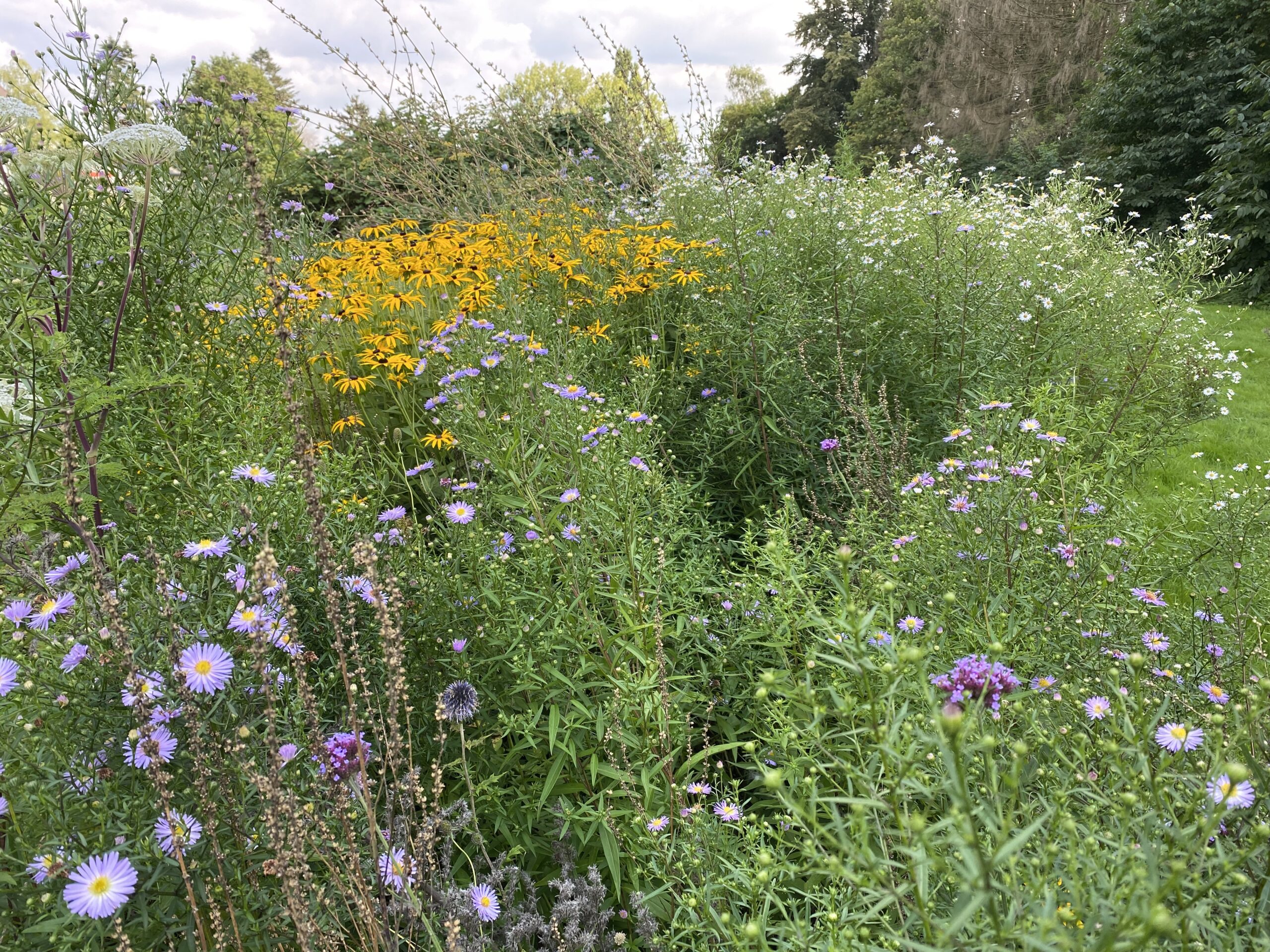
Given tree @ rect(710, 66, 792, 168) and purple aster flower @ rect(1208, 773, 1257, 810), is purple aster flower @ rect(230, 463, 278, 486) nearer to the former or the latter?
purple aster flower @ rect(1208, 773, 1257, 810)

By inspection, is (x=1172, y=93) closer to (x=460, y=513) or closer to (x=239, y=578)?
(x=460, y=513)

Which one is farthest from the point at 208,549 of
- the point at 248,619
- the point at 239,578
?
the point at 248,619

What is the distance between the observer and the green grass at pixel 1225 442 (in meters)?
3.66

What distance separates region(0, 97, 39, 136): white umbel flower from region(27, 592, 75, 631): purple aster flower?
1523mm

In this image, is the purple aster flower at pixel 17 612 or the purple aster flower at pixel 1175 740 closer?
the purple aster flower at pixel 1175 740

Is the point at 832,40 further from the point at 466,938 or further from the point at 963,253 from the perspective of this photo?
the point at 466,938

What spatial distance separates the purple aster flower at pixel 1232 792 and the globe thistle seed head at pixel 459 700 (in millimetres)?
1239

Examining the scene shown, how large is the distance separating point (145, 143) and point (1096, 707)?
275 cm

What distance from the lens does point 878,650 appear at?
1421 mm

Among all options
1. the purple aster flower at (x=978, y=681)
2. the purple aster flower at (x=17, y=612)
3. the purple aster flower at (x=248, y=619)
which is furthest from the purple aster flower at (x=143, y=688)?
the purple aster flower at (x=978, y=681)

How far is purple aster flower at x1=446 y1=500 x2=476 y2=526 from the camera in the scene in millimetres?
1851

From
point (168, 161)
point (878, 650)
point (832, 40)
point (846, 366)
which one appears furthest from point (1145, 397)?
point (832, 40)

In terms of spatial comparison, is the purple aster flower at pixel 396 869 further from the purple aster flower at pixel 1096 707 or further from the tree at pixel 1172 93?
the tree at pixel 1172 93

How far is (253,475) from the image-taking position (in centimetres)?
162
